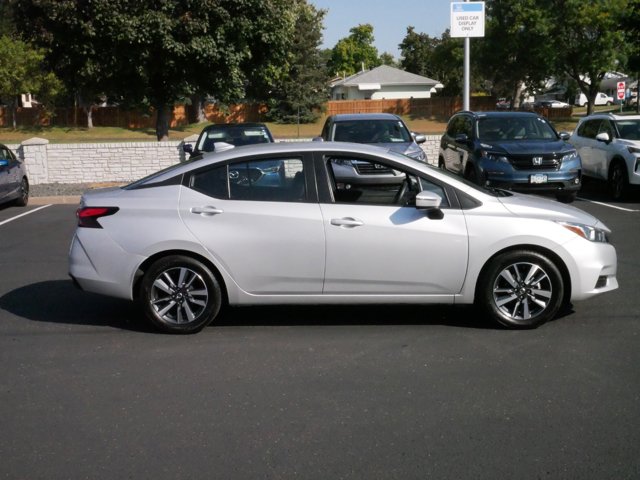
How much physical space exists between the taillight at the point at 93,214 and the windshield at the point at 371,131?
8.94 metres

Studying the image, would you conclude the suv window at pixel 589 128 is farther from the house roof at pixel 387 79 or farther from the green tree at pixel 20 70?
the house roof at pixel 387 79

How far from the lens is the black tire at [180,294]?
253 inches

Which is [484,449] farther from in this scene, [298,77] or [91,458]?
[298,77]

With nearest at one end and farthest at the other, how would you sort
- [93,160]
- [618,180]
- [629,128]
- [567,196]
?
[567,196]
[618,180]
[629,128]
[93,160]

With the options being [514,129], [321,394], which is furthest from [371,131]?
[321,394]

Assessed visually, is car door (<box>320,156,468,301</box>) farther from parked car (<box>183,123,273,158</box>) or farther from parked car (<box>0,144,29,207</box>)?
parked car (<box>0,144,29,207</box>)

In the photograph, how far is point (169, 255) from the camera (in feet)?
21.1

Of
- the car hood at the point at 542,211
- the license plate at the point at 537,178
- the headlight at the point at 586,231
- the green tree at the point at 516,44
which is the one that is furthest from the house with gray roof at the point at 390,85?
the headlight at the point at 586,231

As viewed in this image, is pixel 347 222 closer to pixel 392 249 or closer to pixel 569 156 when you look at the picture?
pixel 392 249

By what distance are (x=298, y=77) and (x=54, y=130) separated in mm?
19595

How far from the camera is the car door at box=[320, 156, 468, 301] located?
6332mm

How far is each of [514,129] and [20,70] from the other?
157 ft

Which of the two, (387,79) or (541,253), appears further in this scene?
(387,79)

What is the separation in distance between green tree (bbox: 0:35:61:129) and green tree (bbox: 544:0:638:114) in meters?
35.3
